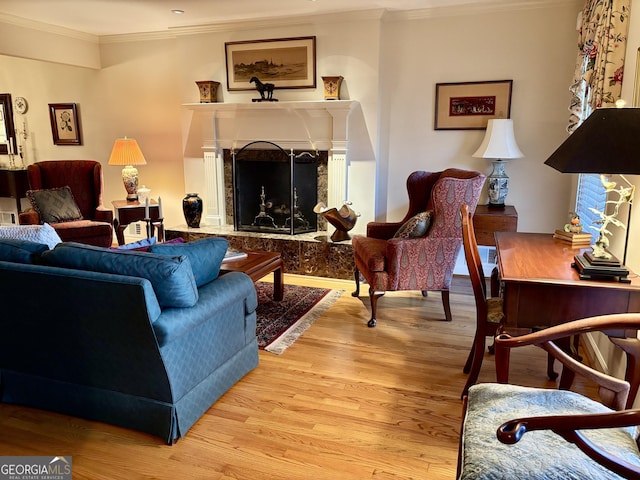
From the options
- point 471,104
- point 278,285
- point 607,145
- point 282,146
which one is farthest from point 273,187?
point 607,145

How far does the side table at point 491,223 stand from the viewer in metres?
4.05

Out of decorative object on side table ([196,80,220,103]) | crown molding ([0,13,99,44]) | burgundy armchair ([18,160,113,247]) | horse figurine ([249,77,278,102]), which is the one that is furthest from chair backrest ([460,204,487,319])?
crown molding ([0,13,99,44])

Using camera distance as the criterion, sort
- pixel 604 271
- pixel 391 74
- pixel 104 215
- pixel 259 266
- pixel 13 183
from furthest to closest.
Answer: pixel 13 183 < pixel 104 215 < pixel 391 74 < pixel 259 266 < pixel 604 271

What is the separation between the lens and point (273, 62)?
486 cm

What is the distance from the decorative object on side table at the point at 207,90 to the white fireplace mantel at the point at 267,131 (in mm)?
94

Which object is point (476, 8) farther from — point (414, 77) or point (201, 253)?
point (201, 253)

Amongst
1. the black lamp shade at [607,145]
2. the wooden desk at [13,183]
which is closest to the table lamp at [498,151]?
the black lamp shade at [607,145]

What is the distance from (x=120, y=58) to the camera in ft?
18.7

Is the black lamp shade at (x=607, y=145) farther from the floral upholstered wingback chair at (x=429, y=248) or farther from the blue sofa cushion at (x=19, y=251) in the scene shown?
the blue sofa cushion at (x=19, y=251)

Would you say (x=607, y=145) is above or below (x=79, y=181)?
above

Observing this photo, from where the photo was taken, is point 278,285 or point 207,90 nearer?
point 278,285

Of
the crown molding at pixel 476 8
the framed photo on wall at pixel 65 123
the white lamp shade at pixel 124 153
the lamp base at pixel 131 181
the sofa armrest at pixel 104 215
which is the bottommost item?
the sofa armrest at pixel 104 215

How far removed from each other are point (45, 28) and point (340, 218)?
3838 millimetres

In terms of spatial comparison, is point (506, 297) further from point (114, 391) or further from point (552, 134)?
point (552, 134)
